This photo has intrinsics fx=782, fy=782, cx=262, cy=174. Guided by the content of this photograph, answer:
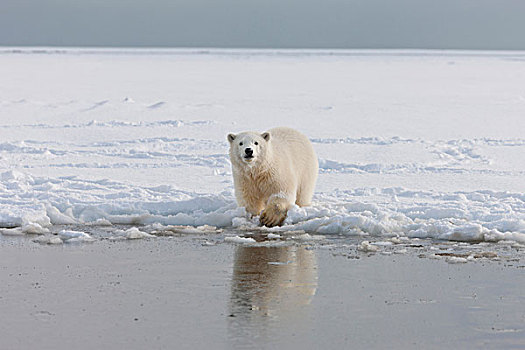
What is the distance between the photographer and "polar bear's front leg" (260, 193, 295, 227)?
268 inches

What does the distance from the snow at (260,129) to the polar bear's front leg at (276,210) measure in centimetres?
10

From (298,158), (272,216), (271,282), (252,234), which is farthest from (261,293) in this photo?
(298,158)

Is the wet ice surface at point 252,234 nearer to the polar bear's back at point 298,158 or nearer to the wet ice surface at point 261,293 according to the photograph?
the wet ice surface at point 261,293

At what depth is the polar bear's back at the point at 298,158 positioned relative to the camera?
7309mm

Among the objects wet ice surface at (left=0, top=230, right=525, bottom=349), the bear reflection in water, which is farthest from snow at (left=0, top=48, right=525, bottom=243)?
the bear reflection in water

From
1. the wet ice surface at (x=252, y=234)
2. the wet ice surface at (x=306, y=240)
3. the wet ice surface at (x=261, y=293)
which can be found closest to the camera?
the wet ice surface at (x=261, y=293)

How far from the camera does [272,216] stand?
6.82 meters

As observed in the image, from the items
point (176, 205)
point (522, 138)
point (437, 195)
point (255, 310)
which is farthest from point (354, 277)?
point (522, 138)

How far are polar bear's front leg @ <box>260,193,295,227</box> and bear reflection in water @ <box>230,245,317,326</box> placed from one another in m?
1.00

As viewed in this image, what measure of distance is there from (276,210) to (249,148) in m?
0.60

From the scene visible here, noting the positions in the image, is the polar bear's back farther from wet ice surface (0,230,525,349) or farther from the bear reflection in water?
the bear reflection in water

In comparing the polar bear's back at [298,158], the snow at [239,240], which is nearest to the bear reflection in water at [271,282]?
the snow at [239,240]

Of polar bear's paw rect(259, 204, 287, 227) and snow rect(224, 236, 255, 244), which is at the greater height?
polar bear's paw rect(259, 204, 287, 227)

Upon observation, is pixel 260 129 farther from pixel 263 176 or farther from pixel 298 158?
pixel 263 176
